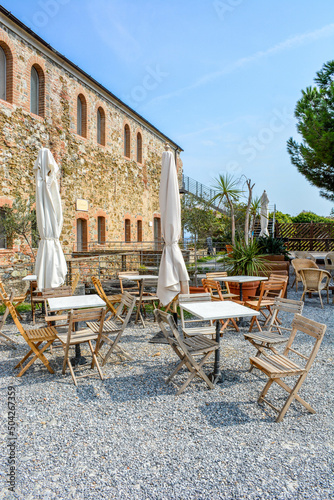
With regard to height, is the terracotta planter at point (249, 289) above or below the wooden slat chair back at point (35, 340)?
above

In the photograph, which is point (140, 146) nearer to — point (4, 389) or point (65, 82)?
point (65, 82)

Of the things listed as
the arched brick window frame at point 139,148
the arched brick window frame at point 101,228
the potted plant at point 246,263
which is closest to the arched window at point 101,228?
the arched brick window frame at point 101,228

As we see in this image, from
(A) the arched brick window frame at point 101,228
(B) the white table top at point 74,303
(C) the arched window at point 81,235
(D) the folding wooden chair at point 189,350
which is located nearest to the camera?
(D) the folding wooden chair at point 189,350

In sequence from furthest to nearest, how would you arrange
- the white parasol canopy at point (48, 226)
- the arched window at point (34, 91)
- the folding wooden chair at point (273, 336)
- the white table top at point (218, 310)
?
the arched window at point (34, 91) < the white parasol canopy at point (48, 226) < the folding wooden chair at point (273, 336) < the white table top at point (218, 310)

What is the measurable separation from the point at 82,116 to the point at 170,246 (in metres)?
10.2

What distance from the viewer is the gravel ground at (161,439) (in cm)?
226

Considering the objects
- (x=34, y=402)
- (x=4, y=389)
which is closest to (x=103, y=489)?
(x=34, y=402)

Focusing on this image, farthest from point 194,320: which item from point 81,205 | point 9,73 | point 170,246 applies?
point 81,205

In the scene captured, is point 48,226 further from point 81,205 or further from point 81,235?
point 81,235

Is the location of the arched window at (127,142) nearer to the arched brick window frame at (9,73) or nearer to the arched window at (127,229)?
the arched window at (127,229)

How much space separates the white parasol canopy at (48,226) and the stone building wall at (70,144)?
12.9ft

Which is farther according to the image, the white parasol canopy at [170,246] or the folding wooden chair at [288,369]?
the white parasol canopy at [170,246]

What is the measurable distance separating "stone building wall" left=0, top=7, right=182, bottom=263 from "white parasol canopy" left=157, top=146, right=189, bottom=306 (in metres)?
6.02

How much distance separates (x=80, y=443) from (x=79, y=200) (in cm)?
1085
